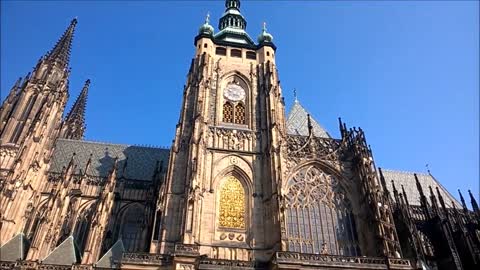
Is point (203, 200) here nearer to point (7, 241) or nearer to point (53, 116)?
point (7, 241)

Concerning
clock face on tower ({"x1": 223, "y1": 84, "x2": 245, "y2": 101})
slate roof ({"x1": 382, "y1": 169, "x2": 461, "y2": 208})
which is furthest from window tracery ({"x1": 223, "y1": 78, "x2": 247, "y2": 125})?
slate roof ({"x1": 382, "y1": 169, "x2": 461, "y2": 208})

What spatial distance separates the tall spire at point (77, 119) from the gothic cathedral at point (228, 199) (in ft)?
36.7

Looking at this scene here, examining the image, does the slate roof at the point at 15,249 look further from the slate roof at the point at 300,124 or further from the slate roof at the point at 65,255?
the slate roof at the point at 300,124

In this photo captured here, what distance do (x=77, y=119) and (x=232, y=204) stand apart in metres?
32.7

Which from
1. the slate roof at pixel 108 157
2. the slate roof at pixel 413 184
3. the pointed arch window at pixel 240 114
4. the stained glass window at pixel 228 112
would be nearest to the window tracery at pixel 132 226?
the slate roof at pixel 108 157

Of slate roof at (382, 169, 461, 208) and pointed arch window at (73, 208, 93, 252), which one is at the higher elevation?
slate roof at (382, 169, 461, 208)

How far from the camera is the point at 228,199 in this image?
22.7 meters

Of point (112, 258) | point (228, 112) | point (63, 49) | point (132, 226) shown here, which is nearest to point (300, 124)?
Result: point (228, 112)

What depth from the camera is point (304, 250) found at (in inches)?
832

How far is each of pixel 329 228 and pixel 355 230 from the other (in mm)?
Answer: 1663

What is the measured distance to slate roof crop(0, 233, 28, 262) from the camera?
2225 cm

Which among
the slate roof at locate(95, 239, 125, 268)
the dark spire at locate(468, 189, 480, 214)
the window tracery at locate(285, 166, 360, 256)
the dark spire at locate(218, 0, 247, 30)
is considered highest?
the dark spire at locate(218, 0, 247, 30)

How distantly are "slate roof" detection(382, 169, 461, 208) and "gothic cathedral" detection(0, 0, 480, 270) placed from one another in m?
4.92

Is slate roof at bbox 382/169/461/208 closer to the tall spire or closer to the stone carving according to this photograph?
the stone carving
